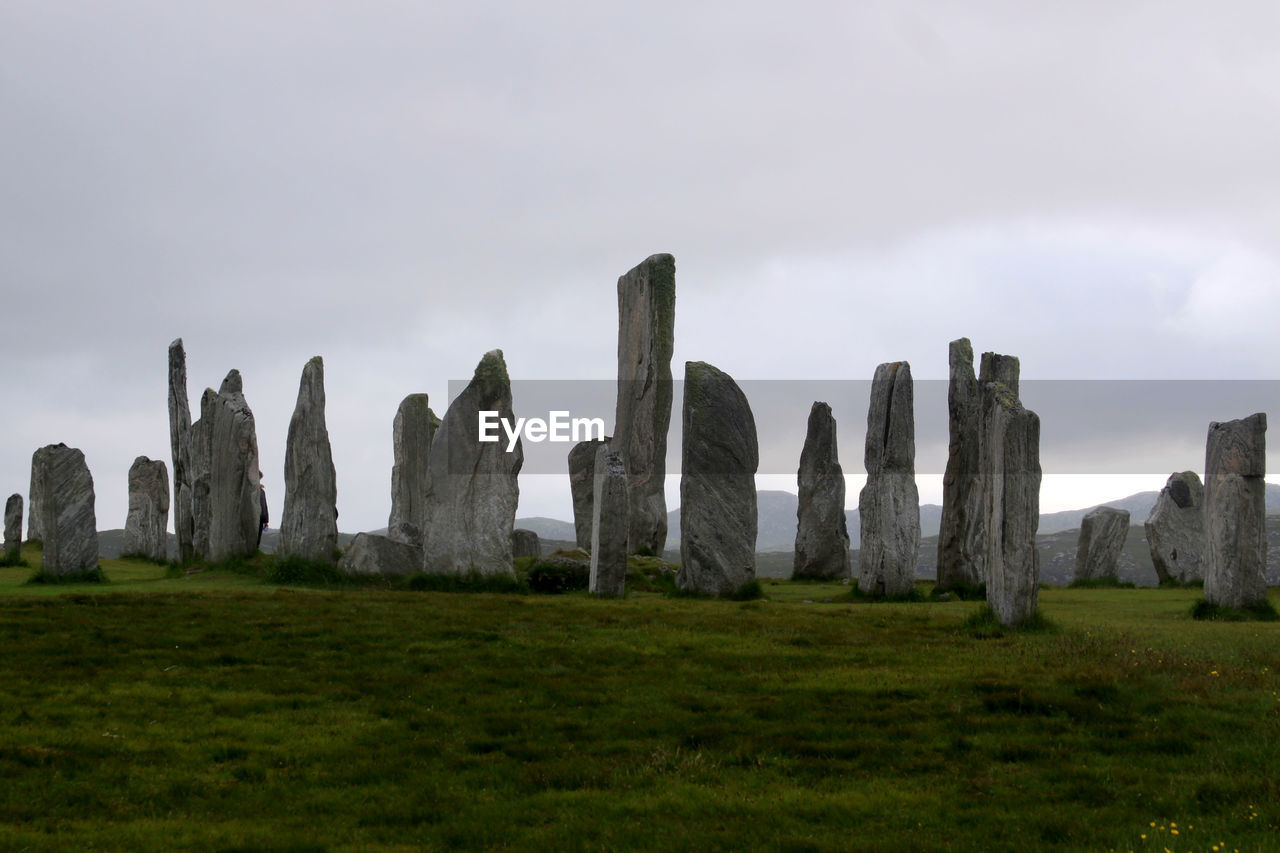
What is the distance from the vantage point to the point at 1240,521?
17.8 meters

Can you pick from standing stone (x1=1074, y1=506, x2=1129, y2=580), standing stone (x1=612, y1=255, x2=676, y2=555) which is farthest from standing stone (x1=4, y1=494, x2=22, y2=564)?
standing stone (x1=1074, y1=506, x2=1129, y2=580)

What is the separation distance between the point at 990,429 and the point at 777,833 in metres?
9.25

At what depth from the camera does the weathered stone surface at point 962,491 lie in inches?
885

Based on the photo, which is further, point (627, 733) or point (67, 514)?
point (67, 514)

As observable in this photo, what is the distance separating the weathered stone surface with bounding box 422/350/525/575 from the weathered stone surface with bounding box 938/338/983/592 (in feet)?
27.8

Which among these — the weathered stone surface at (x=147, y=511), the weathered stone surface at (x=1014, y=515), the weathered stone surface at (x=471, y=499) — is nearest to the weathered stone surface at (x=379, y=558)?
the weathered stone surface at (x=471, y=499)

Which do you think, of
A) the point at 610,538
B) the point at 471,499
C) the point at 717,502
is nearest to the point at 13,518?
the point at 471,499

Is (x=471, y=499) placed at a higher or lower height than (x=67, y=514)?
higher

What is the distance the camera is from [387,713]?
11.1m

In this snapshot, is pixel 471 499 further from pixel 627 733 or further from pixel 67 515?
pixel 627 733

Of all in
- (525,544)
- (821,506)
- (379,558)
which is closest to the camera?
(379,558)

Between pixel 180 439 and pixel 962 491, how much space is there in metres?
20.1

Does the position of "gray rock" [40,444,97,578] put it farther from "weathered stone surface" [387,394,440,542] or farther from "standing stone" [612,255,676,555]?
"standing stone" [612,255,676,555]

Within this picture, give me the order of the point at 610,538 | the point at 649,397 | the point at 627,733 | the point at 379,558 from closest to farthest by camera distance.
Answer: the point at 627,733 → the point at 610,538 → the point at 379,558 → the point at 649,397
